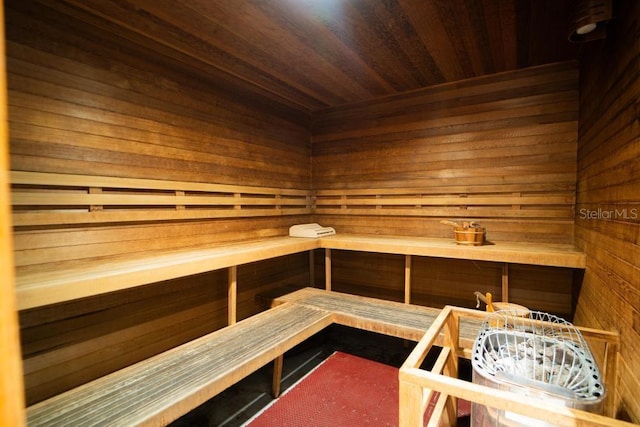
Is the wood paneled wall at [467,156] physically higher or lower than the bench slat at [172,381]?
higher

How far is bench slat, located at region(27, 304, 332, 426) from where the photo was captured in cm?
154

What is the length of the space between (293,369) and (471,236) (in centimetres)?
214

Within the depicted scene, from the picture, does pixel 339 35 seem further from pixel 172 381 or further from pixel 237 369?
pixel 172 381

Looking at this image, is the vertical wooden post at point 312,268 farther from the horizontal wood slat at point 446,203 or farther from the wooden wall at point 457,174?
the horizontal wood slat at point 446,203

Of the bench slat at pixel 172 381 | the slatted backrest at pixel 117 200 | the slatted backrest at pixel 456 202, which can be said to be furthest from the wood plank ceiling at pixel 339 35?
the bench slat at pixel 172 381

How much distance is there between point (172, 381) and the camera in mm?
1836

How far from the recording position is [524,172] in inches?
125

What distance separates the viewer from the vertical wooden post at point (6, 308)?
54 centimetres

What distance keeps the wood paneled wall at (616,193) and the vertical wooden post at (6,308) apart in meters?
1.96

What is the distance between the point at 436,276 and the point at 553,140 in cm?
176

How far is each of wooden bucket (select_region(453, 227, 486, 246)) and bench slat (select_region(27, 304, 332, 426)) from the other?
1599mm

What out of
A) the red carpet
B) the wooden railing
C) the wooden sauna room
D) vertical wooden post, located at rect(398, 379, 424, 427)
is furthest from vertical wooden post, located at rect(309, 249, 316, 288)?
vertical wooden post, located at rect(398, 379, 424, 427)

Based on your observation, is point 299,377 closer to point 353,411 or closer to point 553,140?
point 353,411

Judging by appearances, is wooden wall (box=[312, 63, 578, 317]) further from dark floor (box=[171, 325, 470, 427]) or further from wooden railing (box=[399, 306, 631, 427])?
wooden railing (box=[399, 306, 631, 427])
